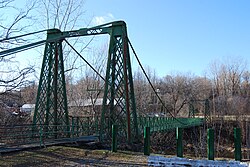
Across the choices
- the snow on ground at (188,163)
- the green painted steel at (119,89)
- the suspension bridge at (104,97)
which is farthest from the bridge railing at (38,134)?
the snow on ground at (188,163)

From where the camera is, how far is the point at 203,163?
26.2 ft

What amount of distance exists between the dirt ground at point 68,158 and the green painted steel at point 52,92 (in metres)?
2.92

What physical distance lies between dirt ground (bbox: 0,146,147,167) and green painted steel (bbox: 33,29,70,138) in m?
2.92

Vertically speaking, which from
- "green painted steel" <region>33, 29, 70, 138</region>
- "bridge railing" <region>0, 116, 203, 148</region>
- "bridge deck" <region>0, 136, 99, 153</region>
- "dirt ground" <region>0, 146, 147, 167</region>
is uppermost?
"green painted steel" <region>33, 29, 70, 138</region>

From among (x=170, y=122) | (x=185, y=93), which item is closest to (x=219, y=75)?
(x=185, y=93)

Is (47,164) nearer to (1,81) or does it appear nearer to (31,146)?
(31,146)

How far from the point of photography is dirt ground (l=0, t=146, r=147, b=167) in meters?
8.15

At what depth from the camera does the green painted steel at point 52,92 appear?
13133 millimetres

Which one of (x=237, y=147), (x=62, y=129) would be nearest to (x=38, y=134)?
(x=62, y=129)

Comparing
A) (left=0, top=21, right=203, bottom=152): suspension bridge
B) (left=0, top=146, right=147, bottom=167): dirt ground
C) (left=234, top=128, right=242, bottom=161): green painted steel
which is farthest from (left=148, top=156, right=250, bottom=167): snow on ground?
(left=0, top=21, right=203, bottom=152): suspension bridge

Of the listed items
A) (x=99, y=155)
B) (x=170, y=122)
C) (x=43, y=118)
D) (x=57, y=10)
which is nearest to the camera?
(x=99, y=155)

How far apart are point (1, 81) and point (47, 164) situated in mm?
4090

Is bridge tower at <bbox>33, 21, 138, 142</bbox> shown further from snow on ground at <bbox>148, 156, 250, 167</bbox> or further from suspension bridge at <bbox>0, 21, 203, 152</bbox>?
snow on ground at <bbox>148, 156, 250, 167</bbox>

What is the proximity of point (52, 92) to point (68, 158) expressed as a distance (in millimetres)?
4896
